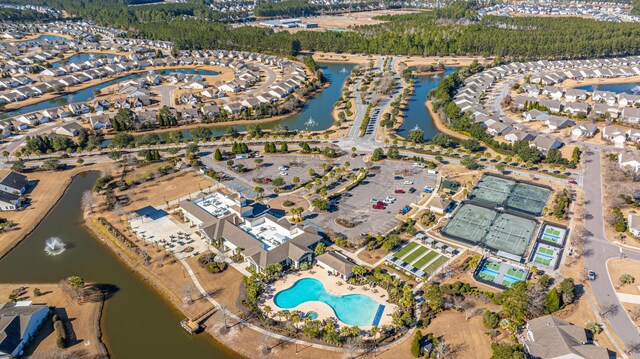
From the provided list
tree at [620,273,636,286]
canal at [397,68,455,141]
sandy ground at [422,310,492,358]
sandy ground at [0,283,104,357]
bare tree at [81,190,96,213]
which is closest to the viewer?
sandy ground at [422,310,492,358]

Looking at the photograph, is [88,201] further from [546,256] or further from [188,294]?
[546,256]

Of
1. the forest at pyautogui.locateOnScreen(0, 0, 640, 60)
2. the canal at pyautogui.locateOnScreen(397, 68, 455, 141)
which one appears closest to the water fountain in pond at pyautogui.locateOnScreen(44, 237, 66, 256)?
the canal at pyautogui.locateOnScreen(397, 68, 455, 141)

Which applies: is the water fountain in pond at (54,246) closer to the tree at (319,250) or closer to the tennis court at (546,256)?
the tree at (319,250)

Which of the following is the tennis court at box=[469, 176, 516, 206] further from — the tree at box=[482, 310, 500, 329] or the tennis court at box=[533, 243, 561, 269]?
the tree at box=[482, 310, 500, 329]

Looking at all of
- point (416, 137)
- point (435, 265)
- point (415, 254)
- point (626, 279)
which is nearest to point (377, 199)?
point (415, 254)

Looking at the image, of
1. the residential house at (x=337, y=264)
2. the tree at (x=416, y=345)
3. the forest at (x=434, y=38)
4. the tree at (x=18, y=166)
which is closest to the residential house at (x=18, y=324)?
the residential house at (x=337, y=264)

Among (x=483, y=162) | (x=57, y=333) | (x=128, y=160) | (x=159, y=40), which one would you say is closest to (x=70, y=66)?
(x=159, y=40)

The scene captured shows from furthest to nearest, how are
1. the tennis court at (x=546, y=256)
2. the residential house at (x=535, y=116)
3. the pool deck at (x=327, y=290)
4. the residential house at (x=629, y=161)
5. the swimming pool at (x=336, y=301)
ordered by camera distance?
1. the residential house at (x=535, y=116)
2. the residential house at (x=629, y=161)
3. the tennis court at (x=546, y=256)
4. the pool deck at (x=327, y=290)
5. the swimming pool at (x=336, y=301)
